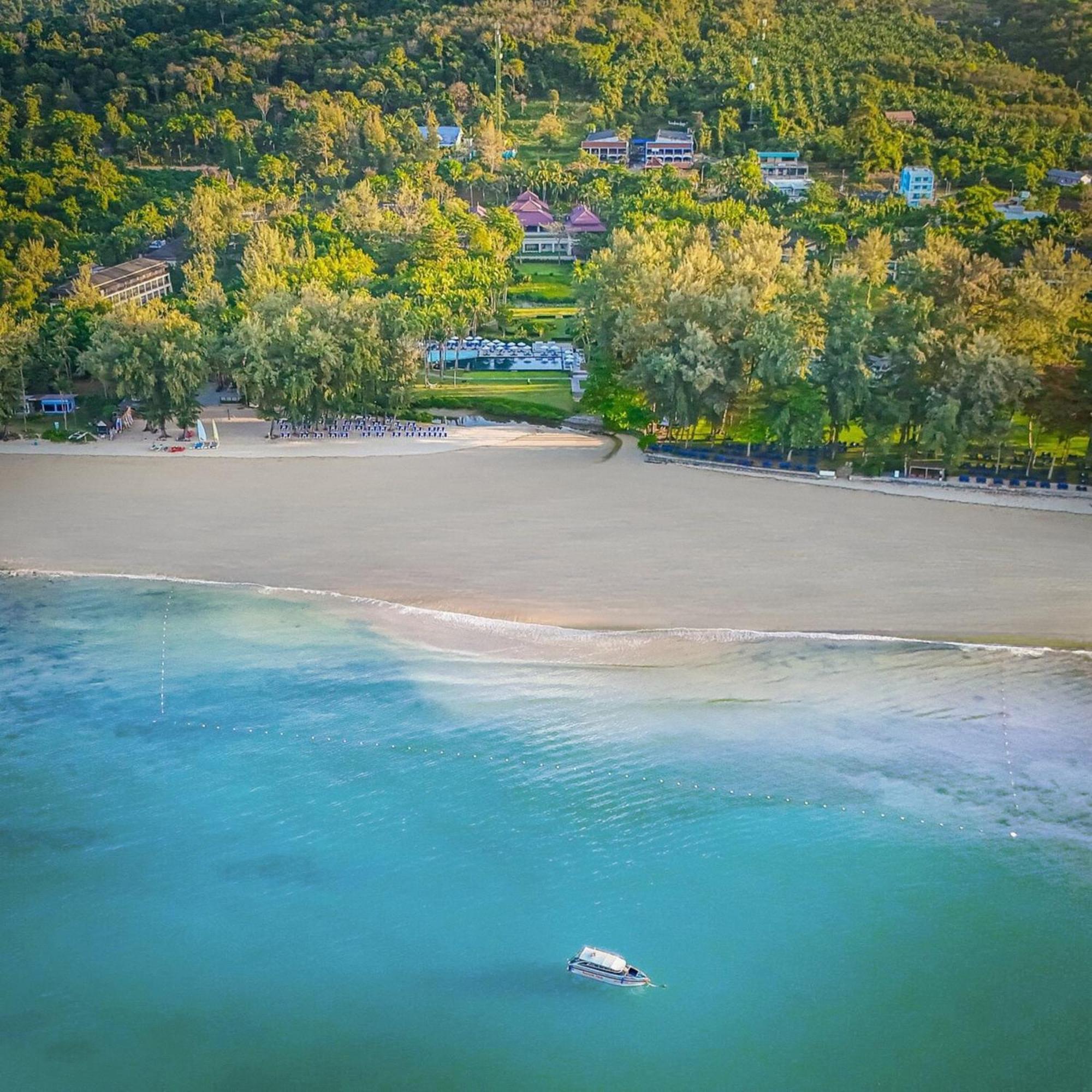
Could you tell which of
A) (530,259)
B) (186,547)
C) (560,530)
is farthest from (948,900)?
(530,259)

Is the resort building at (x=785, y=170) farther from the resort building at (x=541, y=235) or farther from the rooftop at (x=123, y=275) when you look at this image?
the rooftop at (x=123, y=275)

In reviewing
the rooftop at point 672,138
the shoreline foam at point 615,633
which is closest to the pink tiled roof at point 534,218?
the rooftop at point 672,138

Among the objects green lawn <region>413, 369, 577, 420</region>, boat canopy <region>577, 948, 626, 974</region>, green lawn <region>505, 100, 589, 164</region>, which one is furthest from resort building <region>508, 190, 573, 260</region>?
boat canopy <region>577, 948, 626, 974</region>

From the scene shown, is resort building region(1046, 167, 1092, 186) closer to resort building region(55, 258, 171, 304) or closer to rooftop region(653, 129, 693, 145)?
rooftop region(653, 129, 693, 145)

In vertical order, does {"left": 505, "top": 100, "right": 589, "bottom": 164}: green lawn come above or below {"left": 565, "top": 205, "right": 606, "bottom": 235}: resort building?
above

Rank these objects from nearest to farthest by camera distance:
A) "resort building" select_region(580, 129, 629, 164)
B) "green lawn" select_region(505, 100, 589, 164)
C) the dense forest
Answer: the dense forest → "resort building" select_region(580, 129, 629, 164) → "green lawn" select_region(505, 100, 589, 164)

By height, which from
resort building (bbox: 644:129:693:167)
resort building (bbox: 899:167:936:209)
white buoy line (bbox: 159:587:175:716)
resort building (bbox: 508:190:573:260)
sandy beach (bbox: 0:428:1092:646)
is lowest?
white buoy line (bbox: 159:587:175:716)

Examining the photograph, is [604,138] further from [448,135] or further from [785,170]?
[785,170]
